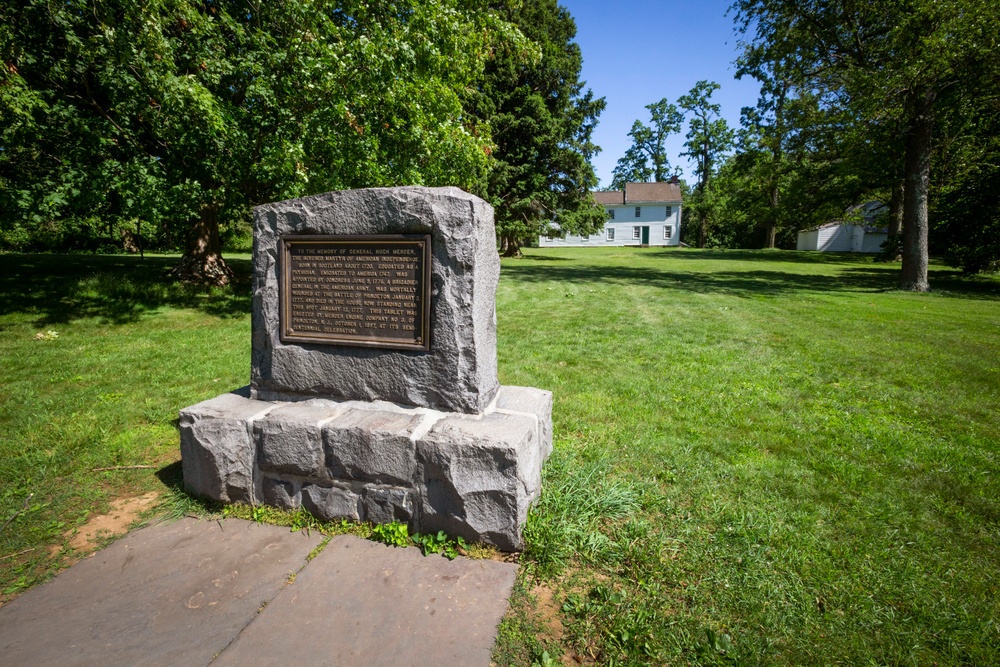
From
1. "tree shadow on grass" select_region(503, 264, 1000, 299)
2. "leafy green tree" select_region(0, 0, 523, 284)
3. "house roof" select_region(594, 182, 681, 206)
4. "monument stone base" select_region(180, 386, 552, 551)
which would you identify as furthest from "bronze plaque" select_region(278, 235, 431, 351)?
"house roof" select_region(594, 182, 681, 206)

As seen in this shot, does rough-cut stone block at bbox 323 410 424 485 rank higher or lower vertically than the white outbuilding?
lower

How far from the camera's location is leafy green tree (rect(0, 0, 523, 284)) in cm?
671

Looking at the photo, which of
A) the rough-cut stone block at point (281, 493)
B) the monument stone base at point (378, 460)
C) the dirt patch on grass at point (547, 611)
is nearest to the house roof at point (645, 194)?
the monument stone base at point (378, 460)

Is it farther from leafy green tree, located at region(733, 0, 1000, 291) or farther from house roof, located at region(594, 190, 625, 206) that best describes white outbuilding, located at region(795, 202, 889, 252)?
leafy green tree, located at region(733, 0, 1000, 291)

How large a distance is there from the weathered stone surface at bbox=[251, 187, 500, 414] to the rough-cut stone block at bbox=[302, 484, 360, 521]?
0.59 m

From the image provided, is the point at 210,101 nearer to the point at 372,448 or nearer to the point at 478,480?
the point at 372,448

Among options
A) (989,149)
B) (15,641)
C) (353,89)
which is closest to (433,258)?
(15,641)

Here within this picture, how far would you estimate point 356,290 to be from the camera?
3.02 m

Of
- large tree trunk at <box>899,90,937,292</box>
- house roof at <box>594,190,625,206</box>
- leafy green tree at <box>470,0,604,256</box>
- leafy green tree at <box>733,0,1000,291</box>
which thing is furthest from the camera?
house roof at <box>594,190,625,206</box>

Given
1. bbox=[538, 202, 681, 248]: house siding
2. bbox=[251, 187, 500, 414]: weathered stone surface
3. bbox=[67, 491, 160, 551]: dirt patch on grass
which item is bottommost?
bbox=[67, 491, 160, 551]: dirt patch on grass

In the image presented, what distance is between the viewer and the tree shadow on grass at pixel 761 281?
1323cm

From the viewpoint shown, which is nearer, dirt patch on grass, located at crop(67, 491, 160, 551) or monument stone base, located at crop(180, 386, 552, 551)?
monument stone base, located at crop(180, 386, 552, 551)

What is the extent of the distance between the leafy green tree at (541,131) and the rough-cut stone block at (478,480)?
18.8 meters

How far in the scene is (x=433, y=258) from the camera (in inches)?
111
